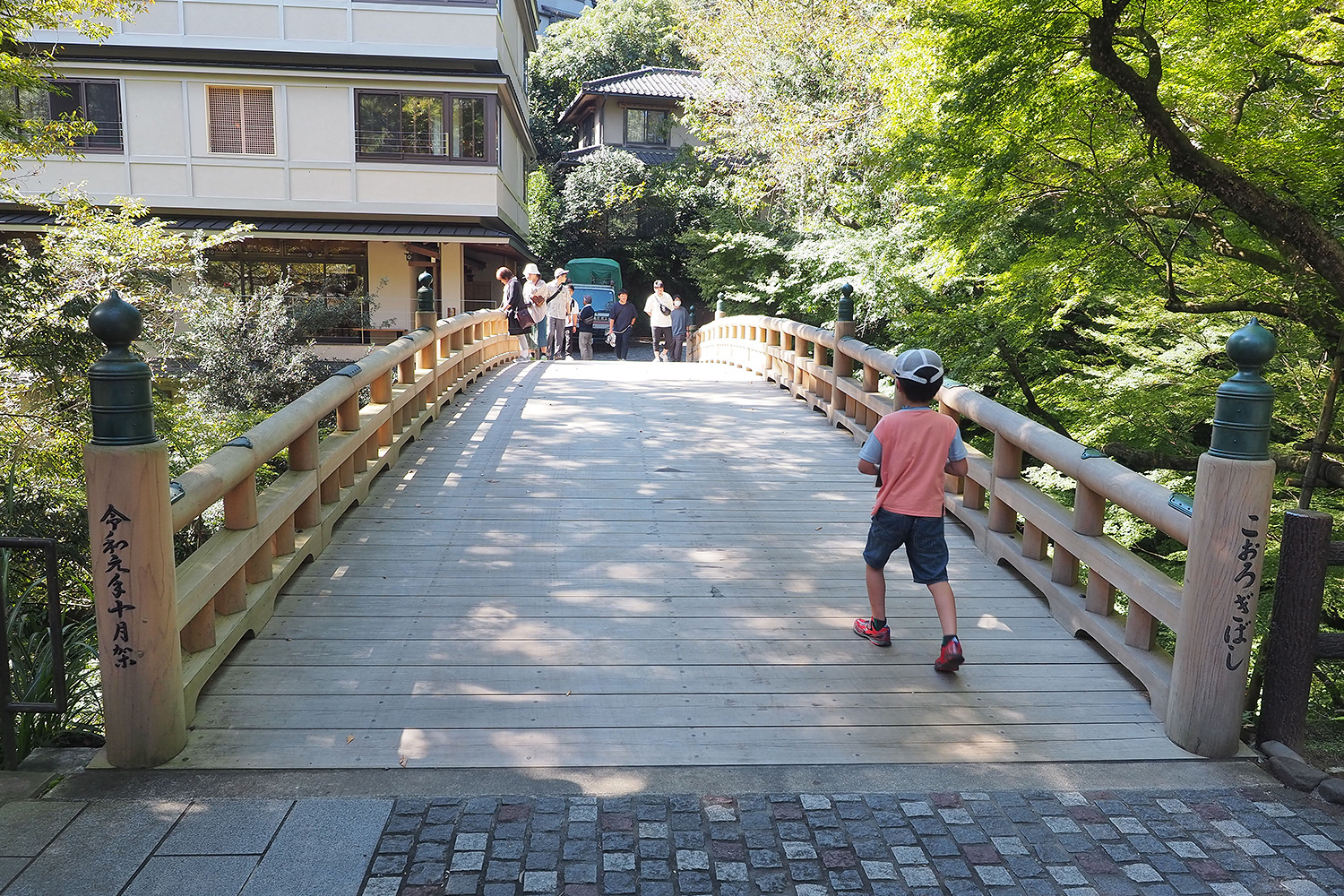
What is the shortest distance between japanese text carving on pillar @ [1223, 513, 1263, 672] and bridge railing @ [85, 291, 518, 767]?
163 inches

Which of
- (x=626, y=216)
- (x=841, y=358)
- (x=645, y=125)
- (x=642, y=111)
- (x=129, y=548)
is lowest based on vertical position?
(x=129, y=548)

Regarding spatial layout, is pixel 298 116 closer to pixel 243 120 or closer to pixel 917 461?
pixel 243 120

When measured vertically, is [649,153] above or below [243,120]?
above

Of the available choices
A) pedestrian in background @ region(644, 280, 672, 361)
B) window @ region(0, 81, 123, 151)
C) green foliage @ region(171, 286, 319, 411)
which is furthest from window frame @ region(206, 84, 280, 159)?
pedestrian in background @ region(644, 280, 672, 361)

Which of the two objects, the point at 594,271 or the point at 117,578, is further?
the point at 594,271

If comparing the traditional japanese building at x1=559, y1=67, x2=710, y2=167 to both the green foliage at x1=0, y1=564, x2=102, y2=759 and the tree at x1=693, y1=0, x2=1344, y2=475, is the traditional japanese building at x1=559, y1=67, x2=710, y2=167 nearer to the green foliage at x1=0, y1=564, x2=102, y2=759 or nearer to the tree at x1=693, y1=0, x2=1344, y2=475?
the tree at x1=693, y1=0, x2=1344, y2=475

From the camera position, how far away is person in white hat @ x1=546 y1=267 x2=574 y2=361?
19.6 metres

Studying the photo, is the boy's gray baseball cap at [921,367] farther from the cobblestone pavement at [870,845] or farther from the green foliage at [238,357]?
the green foliage at [238,357]

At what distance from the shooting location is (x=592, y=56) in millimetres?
42344

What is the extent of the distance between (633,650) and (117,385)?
2552 mm

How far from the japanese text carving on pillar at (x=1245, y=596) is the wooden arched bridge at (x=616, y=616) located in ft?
0.05

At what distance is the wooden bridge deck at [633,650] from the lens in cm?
414

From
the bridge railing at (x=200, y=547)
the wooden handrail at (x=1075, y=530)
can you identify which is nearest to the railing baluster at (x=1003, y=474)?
the wooden handrail at (x=1075, y=530)

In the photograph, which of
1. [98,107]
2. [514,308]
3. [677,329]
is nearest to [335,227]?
[98,107]
